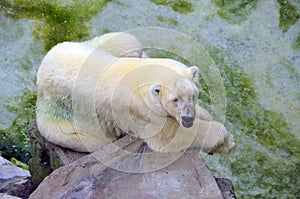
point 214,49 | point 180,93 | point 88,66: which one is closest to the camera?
point 180,93

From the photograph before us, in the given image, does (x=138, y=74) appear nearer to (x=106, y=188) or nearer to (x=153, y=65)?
(x=153, y=65)

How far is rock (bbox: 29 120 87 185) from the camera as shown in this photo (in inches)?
248

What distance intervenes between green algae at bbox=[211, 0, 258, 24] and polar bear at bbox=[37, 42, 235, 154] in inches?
171

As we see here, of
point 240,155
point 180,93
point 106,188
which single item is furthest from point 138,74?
point 240,155

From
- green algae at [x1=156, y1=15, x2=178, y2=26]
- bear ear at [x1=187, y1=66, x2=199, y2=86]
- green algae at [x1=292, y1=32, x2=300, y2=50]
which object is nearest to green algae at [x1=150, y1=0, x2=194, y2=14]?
green algae at [x1=156, y1=15, x2=178, y2=26]

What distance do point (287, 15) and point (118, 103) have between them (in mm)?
5261

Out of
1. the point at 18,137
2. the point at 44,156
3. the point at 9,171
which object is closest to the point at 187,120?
the point at 44,156

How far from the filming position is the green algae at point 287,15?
10.00m

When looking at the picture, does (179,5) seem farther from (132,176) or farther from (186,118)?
(186,118)

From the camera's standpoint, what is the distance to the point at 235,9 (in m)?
10.3

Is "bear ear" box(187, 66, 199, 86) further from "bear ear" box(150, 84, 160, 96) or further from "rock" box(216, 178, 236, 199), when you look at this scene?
"rock" box(216, 178, 236, 199)

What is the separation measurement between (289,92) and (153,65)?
444 cm

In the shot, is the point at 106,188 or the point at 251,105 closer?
the point at 106,188

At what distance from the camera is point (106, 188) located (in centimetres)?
530
